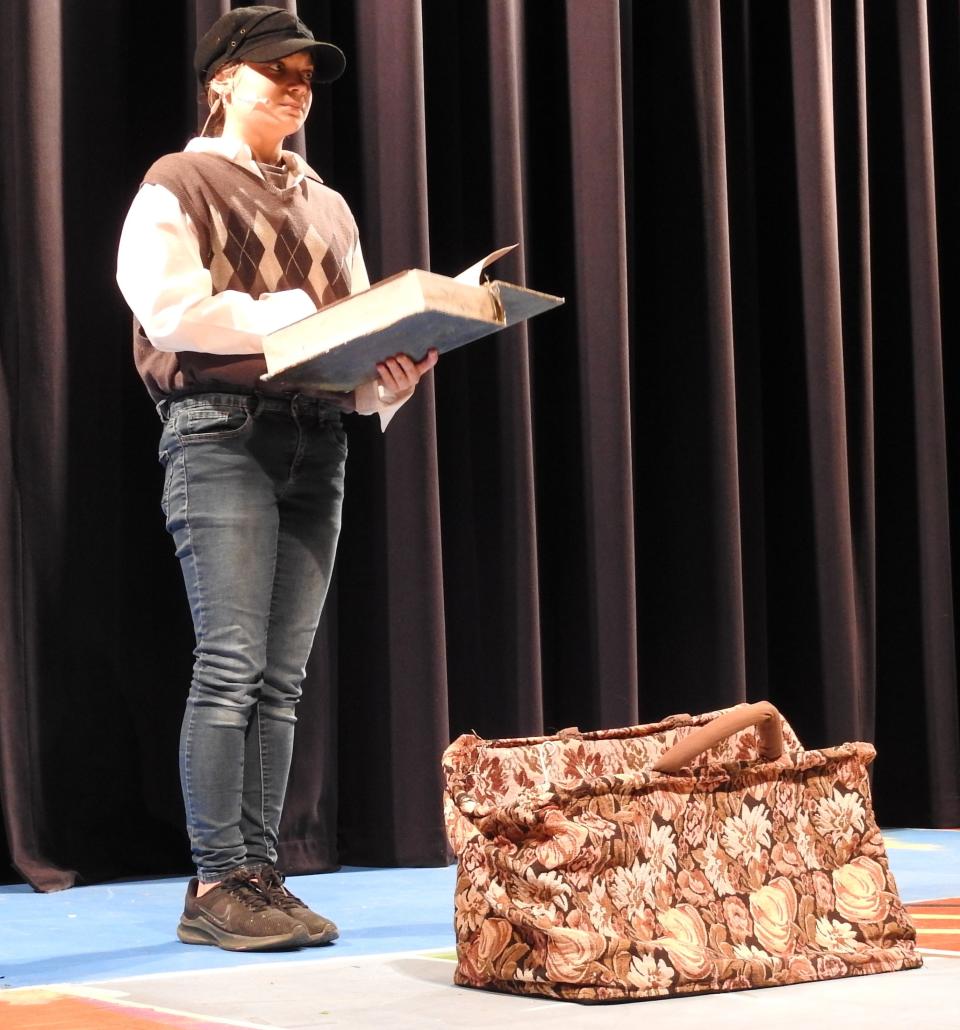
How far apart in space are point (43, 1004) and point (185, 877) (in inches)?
41.3

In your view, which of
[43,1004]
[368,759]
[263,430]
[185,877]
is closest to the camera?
[43,1004]

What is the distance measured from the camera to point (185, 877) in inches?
94.0

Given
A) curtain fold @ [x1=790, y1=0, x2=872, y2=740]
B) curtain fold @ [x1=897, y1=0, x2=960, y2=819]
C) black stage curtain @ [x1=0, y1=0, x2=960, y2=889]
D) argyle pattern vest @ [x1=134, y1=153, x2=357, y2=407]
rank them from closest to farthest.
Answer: argyle pattern vest @ [x1=134, y1=153, x2=357, y2=407], black stage curtain @ [x1=0, y1=0, x2=960, y2=889], curtain fold @ [x1=790, y1=0, x2=872, y2=740], curtain fold @ [x1=897, y1=0, x2=960, y2=819]

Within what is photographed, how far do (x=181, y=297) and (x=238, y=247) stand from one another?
138mm

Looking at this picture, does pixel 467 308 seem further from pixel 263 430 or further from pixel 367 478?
pixel 367 478

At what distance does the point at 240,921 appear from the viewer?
1.63 m

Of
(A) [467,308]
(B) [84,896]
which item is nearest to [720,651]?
(B) [84,896]

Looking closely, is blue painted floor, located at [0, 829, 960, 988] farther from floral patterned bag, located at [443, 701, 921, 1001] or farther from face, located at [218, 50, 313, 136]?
face, located at [218, 50, 313, 136]

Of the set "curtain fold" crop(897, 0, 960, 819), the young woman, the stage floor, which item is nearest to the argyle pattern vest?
the young woman

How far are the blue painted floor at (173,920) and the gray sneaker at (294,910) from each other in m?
0.01

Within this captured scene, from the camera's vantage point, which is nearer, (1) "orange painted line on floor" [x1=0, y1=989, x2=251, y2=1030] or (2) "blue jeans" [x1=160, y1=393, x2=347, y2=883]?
(1) "orange painted line on floor" [x1=0, y1=989, x2=251, y2=1030]

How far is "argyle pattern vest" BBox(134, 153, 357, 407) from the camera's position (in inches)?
66.1

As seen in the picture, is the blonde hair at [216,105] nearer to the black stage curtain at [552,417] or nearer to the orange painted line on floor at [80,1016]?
the black stage curtain at [552,417]

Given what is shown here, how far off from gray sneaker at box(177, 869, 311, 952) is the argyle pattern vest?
21.4 inches
